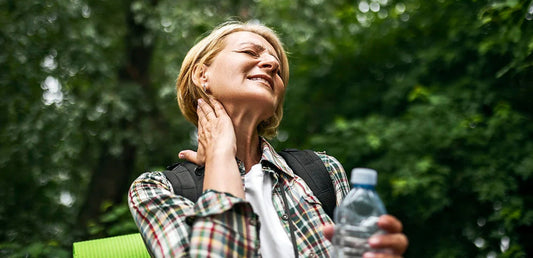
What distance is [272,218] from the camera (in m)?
1.72

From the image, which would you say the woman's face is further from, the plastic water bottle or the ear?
the plastic water bottle

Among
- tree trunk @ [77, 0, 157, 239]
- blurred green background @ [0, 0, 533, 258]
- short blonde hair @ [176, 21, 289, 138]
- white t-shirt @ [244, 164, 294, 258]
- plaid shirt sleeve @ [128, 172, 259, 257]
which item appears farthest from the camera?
tree trunk @ [77, 0, 157, 239]

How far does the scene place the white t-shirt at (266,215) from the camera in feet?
5.39

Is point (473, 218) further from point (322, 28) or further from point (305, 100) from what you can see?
point (322, 28)

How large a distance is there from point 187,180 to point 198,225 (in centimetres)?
39

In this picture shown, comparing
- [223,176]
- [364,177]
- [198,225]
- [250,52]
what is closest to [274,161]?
[223,176]

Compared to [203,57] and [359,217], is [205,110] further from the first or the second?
[359,217]

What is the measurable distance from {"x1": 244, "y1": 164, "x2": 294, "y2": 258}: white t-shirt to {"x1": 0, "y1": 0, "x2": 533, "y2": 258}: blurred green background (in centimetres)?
158

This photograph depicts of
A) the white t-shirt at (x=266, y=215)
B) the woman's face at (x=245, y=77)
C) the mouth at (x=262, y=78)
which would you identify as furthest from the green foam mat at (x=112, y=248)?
the mouth at (x=262, y=78)

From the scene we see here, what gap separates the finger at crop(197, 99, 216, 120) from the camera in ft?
6.31

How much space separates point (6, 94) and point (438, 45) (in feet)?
14.3

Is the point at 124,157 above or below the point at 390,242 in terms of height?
above

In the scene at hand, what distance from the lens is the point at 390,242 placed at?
1.18m

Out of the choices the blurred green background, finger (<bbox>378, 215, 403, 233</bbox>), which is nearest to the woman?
finger (<bbox>378, 215, 403, 233</bbox>)
